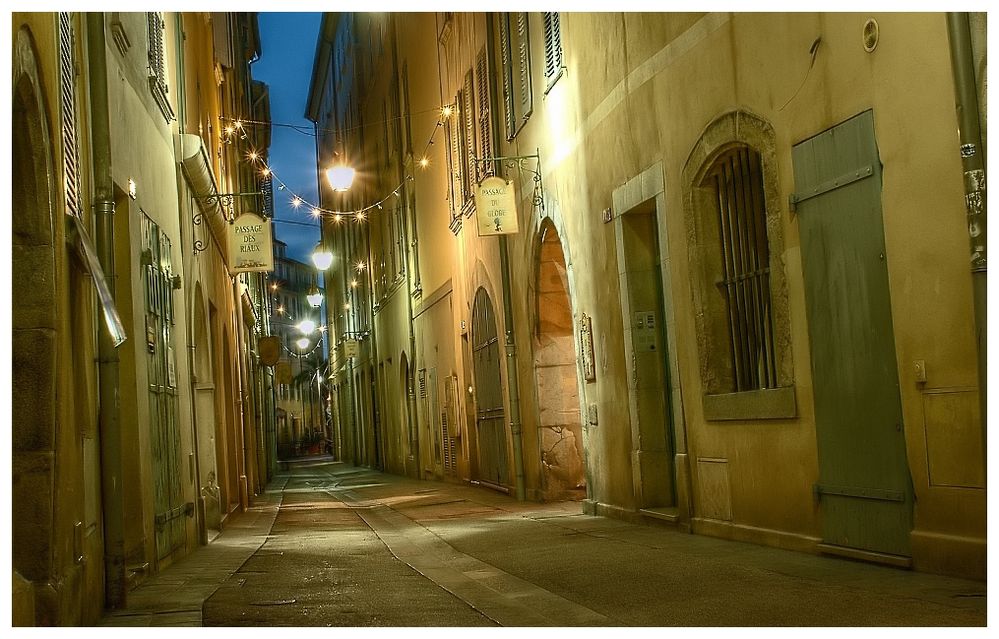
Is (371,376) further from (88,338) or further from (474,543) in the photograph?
(88,338)

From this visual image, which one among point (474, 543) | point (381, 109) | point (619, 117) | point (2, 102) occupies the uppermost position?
point (381, 109)

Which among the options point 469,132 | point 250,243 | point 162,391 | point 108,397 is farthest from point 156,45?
point 469,132

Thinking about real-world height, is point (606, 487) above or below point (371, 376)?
below

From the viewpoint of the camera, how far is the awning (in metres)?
13.7

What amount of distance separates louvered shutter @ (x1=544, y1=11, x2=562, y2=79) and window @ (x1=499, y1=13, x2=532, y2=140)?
932 millimetres

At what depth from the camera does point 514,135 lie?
16891 mm

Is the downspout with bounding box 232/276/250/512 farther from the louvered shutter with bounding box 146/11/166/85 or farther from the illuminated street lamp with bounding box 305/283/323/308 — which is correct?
the illuminated street lamp with bounding box 305/283/323/308

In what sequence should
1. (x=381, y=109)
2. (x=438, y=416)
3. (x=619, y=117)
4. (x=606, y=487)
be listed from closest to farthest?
1. (x=619, y=117)
2. (x=606, y=487)
3. (x=438, y=416)
4. (x=381, y=109)

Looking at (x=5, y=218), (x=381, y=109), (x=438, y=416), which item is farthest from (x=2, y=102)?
(x=381, y=109)

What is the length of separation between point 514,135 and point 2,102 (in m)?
12.5

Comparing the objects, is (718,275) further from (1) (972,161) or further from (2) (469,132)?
(2) (469,132)

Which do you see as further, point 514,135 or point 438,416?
point 438,416

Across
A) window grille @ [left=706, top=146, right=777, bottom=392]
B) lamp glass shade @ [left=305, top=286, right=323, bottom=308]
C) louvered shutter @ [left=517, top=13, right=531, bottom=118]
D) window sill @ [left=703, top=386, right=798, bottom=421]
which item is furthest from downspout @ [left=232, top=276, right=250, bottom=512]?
lamp glass shade @ [left=305, top=286, right=323, bottom=308]

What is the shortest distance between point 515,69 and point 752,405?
790cm
